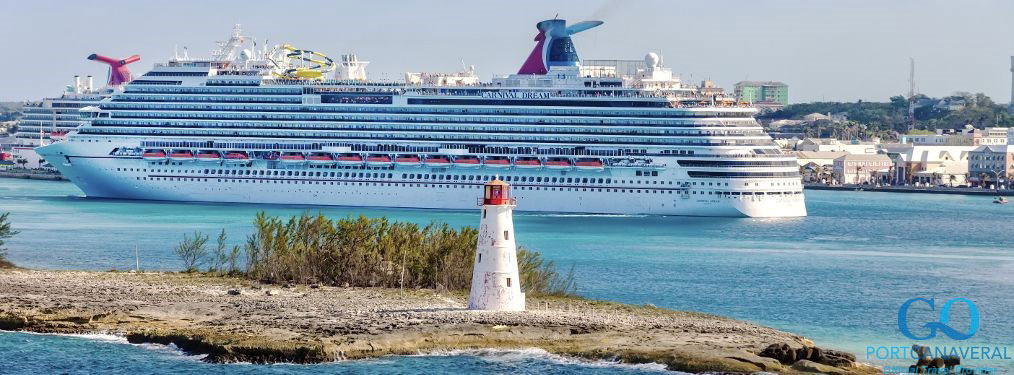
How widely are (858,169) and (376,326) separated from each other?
115 meters

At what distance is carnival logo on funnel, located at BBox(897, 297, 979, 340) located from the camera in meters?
38.4

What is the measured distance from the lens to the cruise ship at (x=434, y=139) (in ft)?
261

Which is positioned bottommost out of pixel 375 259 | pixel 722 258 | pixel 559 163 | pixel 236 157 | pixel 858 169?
pixel 722 258

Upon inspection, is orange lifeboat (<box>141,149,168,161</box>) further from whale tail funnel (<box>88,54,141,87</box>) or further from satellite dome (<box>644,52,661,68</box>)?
whale tail funnel (<box>88,54,141,87</box>)

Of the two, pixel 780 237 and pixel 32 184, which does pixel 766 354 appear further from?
pixel 32 184

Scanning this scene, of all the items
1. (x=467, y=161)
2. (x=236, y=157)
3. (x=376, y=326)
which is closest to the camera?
(x=376, y=326)

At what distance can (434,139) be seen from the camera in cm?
8425

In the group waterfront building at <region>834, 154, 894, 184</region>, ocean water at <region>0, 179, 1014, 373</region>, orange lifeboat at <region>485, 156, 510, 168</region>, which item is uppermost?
orange lifeboat at <region>485, 156, 510, 168</region>

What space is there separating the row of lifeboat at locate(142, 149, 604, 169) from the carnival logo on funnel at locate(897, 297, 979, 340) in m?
37.1

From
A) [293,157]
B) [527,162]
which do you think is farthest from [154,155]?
[527,162]

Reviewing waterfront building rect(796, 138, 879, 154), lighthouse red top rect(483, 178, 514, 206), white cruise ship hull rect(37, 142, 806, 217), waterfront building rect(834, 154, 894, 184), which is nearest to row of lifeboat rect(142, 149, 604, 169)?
white cruise ship hull rect(37, 142, 806, 217)

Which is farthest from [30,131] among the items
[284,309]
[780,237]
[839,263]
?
[284,309]

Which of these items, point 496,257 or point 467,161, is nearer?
point 496,257

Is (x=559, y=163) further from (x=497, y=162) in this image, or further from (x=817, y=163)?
(x=817, y=163)
